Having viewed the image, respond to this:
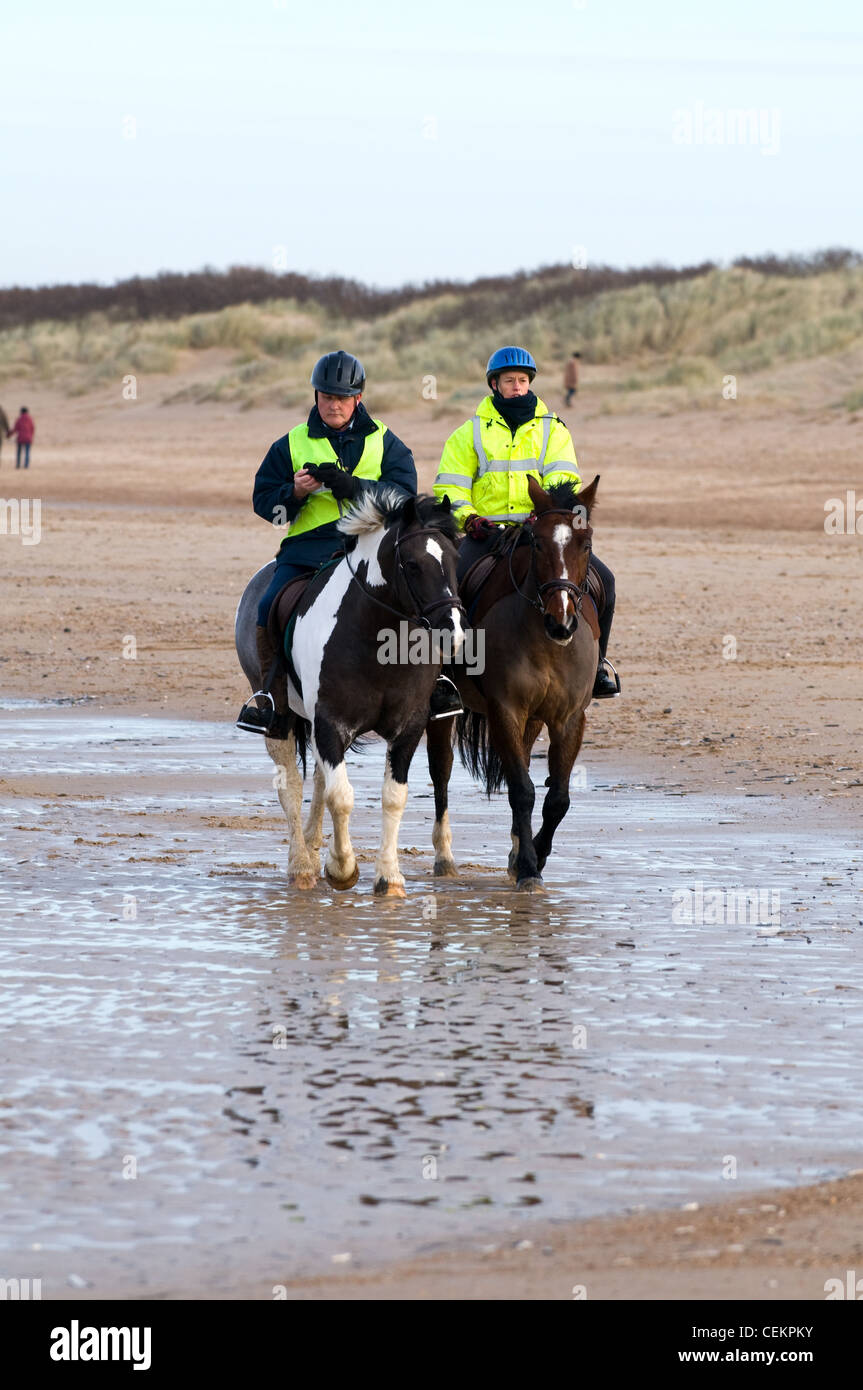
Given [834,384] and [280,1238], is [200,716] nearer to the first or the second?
[280,1238]

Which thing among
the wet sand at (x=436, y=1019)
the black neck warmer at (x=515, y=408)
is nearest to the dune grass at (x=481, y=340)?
the wet sand at (x=436, y=1019)

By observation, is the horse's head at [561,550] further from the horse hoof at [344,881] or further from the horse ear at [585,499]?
the horse hoof at [344,881]

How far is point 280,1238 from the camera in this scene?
4496 millimetres

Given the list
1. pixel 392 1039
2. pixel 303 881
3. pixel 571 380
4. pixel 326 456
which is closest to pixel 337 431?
pixel 326 456

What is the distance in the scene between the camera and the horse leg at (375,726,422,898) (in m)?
8.35

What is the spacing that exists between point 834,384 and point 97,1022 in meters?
31.1

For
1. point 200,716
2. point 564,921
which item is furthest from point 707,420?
point 564,921

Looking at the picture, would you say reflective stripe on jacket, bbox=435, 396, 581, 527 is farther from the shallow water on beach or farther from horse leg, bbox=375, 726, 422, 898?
the shallow water on beach

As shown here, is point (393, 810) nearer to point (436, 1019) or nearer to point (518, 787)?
point (518, 787)

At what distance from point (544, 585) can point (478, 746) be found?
1.43 metres

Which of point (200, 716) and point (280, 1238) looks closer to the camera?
point (280, 1238)

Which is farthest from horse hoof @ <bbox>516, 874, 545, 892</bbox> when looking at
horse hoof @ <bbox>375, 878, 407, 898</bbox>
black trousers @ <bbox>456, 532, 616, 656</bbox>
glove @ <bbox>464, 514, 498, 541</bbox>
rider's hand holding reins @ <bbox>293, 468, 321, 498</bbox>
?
rider's hand holding reins @ <bbox>293, 468, 321, 498</bbox>

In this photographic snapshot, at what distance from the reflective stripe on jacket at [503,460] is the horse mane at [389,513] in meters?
0.85
